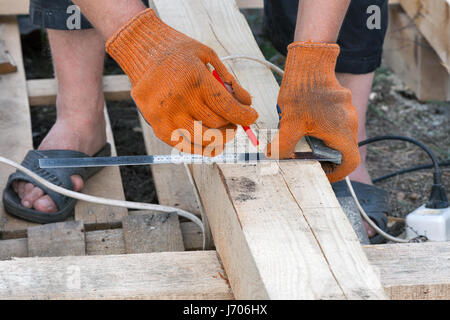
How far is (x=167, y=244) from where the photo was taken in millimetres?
1687

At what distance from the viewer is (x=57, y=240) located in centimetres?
167

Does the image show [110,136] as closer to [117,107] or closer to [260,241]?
[117,107]

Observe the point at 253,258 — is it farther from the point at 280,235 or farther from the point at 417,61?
the point at 417,61

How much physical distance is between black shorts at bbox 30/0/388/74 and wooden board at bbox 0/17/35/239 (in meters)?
0.44

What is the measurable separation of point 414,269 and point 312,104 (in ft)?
1.40

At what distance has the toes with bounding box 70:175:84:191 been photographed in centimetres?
192

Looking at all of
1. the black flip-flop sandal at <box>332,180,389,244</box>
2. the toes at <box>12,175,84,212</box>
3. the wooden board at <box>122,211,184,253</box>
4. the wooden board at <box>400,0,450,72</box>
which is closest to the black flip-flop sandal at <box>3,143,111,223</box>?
the toes at <box>12,175,84,212</box>

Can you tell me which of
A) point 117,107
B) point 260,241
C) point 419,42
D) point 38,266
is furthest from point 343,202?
point 117,107

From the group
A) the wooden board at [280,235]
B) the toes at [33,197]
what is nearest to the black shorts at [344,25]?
the toes at [33,197]

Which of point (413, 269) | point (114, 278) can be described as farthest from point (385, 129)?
point (114, 278)

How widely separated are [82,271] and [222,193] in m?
0.34

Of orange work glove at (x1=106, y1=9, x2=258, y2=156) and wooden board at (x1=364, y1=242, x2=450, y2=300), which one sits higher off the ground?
orange work glove at (x1=106, y1=9, x2=258, y2=156)

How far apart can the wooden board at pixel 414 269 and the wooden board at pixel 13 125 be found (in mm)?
1103

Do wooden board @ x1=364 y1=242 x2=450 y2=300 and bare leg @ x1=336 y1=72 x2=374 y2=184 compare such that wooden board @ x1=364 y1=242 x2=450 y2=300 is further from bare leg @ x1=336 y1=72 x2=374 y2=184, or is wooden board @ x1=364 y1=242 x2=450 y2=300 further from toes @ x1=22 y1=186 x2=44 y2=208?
toes @ x1=22 y1=186 x2=44 y2=208
